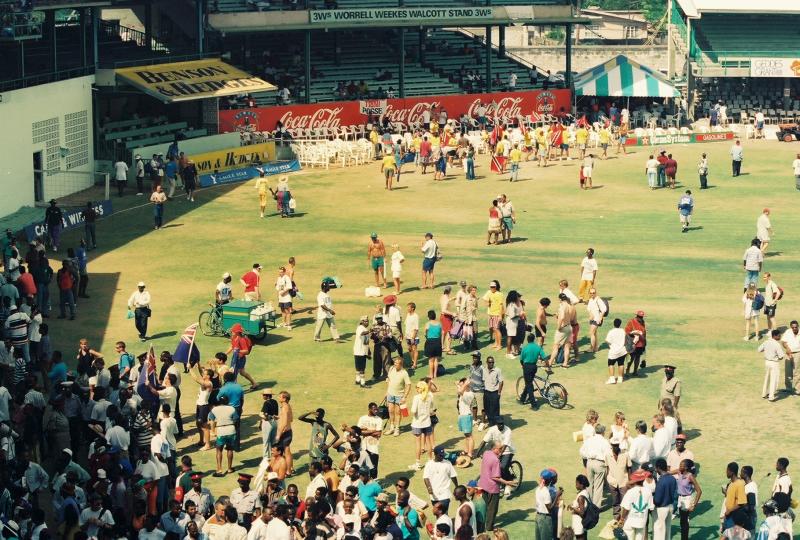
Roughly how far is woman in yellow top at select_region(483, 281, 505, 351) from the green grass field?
15.0 inches

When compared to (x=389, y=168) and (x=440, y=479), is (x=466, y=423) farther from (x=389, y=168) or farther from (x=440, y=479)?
(x=389, y=168)

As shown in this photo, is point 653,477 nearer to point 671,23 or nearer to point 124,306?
point 124,306

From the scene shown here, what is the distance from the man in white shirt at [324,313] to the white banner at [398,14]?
30328mm

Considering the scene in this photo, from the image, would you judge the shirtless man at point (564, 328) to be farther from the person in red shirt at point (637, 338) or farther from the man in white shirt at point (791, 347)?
the man in white shirt at point (791, 347)

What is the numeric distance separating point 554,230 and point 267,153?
1615 centimetres

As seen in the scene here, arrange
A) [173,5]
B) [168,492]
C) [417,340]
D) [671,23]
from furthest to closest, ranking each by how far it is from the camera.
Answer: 1. [671,23]
2. [173,5]
3. [417,340]
4. [168,492]

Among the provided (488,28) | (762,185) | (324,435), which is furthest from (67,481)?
(488,28)

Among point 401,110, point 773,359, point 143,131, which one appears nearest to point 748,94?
point 401,110

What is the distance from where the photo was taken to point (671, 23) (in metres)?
73.7

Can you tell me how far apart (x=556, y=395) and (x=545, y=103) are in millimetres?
40019

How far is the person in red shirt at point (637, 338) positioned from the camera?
27922mm

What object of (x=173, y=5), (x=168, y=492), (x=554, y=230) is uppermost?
(x=173, y=5)

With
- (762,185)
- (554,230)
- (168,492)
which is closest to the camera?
(168,492)

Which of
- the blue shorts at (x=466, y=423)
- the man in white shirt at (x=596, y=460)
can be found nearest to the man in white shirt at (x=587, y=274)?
the blue shorts at (x=466, y=423)
